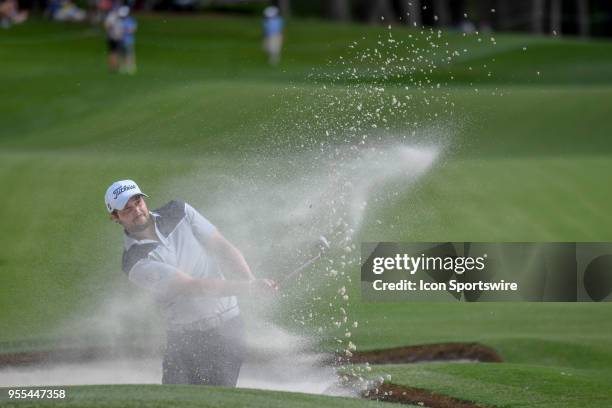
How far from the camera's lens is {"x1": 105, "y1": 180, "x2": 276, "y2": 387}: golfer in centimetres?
825

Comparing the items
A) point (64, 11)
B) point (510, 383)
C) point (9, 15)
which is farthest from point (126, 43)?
point (510, 383)

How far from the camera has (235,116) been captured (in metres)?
14.9

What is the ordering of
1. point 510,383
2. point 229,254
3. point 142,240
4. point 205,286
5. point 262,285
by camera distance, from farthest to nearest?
point 510,383
point 229,254
point 142,240
point 205,286
point 262,285

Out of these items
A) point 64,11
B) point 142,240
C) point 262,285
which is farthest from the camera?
point 64,11

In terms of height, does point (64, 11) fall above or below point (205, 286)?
below

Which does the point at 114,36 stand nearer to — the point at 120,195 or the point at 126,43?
the point at 126,43

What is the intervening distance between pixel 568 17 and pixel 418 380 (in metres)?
33.5

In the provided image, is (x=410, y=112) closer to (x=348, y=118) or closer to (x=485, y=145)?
(x=348, y=118)

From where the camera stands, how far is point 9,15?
114 feet

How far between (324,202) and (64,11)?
29.2m

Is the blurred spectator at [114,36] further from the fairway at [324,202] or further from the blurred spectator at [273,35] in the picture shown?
the fairway at [324,202]

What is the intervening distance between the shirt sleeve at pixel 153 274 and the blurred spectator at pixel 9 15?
27.0 m

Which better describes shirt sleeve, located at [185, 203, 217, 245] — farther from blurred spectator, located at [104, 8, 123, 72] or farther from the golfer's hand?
blurred spectator, located at [104, 8, 123, 72]

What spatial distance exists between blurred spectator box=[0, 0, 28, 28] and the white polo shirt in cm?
2687
